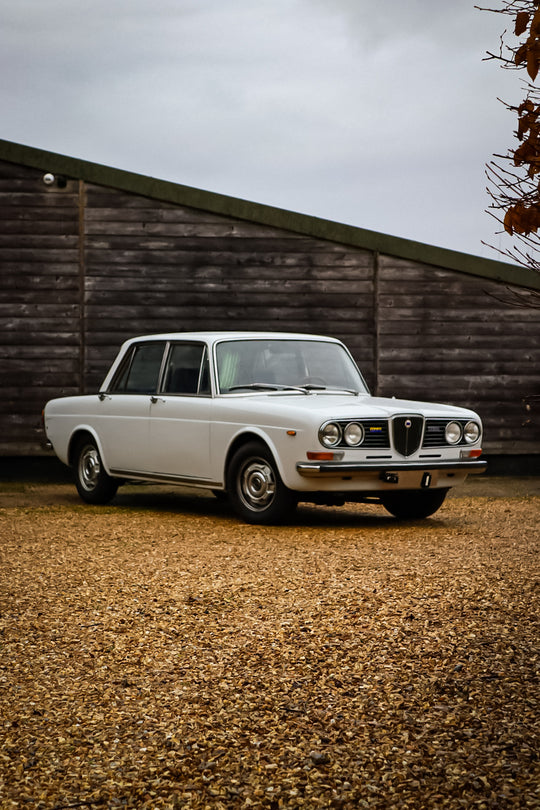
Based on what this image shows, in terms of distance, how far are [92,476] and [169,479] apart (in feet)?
4.73

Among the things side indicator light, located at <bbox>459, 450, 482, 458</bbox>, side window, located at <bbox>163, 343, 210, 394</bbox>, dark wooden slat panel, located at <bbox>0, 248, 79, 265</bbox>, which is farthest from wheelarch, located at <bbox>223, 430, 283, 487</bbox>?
dark wooden slat panel, located at <bbox>0, 248, 79, 265</bbox>

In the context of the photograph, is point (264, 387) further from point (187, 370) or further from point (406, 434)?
point (406, 434)

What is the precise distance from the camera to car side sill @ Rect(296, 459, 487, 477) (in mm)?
8883

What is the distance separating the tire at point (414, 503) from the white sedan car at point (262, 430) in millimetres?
11

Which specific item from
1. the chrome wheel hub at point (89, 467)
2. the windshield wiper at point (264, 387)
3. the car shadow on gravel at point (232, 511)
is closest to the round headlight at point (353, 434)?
the car shadow on gravel at point (232, 511)

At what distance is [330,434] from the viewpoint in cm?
898

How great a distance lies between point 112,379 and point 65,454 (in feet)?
3.33

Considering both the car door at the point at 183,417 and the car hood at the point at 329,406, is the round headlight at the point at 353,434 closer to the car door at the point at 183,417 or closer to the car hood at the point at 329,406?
the car hood at the point at 329,406

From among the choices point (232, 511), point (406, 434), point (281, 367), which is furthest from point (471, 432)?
point (232, 511)

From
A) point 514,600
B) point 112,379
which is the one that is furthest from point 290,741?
point 112,379

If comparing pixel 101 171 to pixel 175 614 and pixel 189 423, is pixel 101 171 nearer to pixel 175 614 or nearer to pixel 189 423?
pixel 189 423

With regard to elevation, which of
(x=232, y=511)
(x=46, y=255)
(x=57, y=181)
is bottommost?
(x=232, y=511)

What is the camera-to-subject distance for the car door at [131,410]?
420 inches

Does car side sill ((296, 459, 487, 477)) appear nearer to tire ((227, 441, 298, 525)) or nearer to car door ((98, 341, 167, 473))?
tire ((227, 441, 298, 525))
